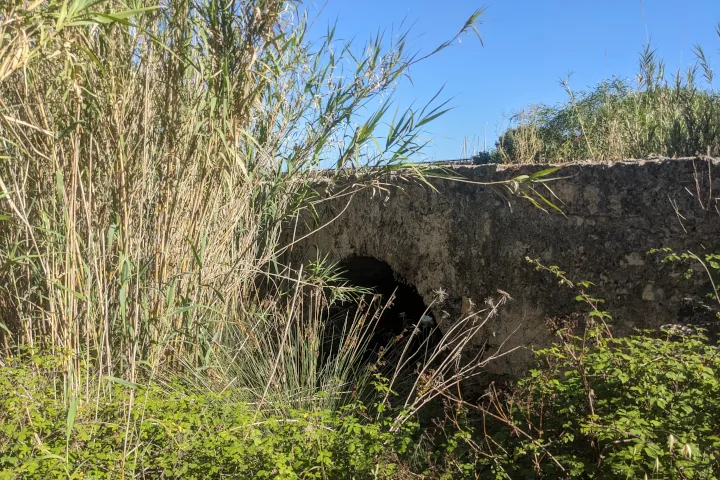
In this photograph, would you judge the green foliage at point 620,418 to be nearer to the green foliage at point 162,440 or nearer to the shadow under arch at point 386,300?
the green foliage at point 162,440

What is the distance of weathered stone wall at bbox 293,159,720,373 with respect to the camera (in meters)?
3.79

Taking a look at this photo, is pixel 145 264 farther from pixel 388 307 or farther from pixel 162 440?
pixel 388 307

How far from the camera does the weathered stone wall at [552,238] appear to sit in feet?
12.5

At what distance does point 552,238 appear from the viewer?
4.19 m

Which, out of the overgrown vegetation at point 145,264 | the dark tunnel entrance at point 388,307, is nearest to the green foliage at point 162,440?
the overgrown vegetation at point 145,264

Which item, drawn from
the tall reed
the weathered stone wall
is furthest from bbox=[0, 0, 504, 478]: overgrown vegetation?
the weathered stone wall

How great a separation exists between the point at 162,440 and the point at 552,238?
2488mm

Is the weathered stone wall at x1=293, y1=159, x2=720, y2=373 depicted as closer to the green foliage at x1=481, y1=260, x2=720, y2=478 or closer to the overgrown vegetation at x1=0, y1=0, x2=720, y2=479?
the overgrown vegetation at x1=0, y1=0, x2=720, y2=479

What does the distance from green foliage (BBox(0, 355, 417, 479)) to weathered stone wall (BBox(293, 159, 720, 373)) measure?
1542mm

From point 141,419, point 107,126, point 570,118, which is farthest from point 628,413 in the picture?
point 570,118

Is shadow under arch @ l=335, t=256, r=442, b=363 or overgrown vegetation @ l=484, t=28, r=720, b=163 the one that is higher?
overgrown vegetation @ l=484, t=28, r=720, b=163

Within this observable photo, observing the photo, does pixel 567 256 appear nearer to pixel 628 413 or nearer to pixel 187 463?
pixel 628 413

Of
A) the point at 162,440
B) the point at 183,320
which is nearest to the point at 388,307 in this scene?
the point at 183,320

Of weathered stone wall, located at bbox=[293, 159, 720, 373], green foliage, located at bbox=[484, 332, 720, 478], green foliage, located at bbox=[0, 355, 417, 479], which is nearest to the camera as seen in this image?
green foliage, located at bbox=[484, 332, 720, 478]
